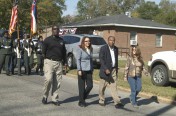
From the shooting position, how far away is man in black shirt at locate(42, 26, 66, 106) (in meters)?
9.39

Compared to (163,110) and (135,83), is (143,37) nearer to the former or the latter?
(163,110)

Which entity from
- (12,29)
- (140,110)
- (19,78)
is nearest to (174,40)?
(12,29)

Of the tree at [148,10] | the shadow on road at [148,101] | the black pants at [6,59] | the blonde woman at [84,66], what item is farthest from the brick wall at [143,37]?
the tree at [148,10]

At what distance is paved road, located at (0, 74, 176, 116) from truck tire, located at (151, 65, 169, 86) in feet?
5.54

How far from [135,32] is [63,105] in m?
25.2

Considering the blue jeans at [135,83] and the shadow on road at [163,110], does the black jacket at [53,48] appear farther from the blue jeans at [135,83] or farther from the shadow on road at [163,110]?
the shadow on road at [163,110]

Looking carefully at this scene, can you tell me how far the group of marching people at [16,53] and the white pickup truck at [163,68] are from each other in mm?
5179

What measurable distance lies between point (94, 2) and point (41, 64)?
67.1 m

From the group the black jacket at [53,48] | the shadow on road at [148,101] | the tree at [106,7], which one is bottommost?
the shadow on road at [148,101]

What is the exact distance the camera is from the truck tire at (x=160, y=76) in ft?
44.3

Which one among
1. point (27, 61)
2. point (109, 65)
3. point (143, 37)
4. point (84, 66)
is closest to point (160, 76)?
point (109, 65)

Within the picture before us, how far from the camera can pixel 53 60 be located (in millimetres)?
9430

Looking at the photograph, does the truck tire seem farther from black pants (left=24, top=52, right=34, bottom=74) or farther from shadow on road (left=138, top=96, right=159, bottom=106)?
black pants (left=24, top=52, right=34, bottom=74)

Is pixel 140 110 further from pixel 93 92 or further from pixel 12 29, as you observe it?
pixel 12 29
